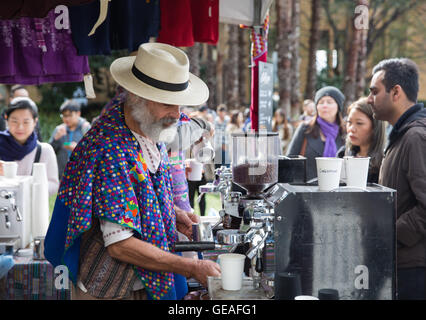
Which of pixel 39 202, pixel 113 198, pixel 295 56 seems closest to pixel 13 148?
pixel 39 202

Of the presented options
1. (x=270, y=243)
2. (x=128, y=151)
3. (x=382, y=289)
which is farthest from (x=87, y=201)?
(x=382, y=289)

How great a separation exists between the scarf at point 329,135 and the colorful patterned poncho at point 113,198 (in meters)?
3.50

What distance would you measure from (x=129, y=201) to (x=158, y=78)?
1.98 ft

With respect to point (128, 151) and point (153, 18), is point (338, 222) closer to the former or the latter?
point (128, 151)

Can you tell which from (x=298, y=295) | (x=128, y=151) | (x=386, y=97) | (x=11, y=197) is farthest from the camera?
(x=11, y=197)

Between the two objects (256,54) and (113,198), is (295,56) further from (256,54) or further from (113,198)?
(113,198)

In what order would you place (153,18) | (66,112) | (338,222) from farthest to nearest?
(66,112)
(153,18)
(338,222)

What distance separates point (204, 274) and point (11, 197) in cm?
207

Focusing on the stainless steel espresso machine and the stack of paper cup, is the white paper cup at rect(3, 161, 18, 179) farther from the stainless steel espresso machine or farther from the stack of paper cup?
the stainless steel espresso machine

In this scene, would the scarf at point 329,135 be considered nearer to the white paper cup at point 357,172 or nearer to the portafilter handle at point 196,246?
the white paper cup at point 357,172

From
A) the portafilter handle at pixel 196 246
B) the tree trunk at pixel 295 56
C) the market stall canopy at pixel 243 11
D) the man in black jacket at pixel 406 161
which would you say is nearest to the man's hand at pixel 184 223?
the portafilter handle at pixel 196 246

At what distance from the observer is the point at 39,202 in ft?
13.6

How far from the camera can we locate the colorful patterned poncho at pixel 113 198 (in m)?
2.30

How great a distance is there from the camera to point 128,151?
7.96 ft
